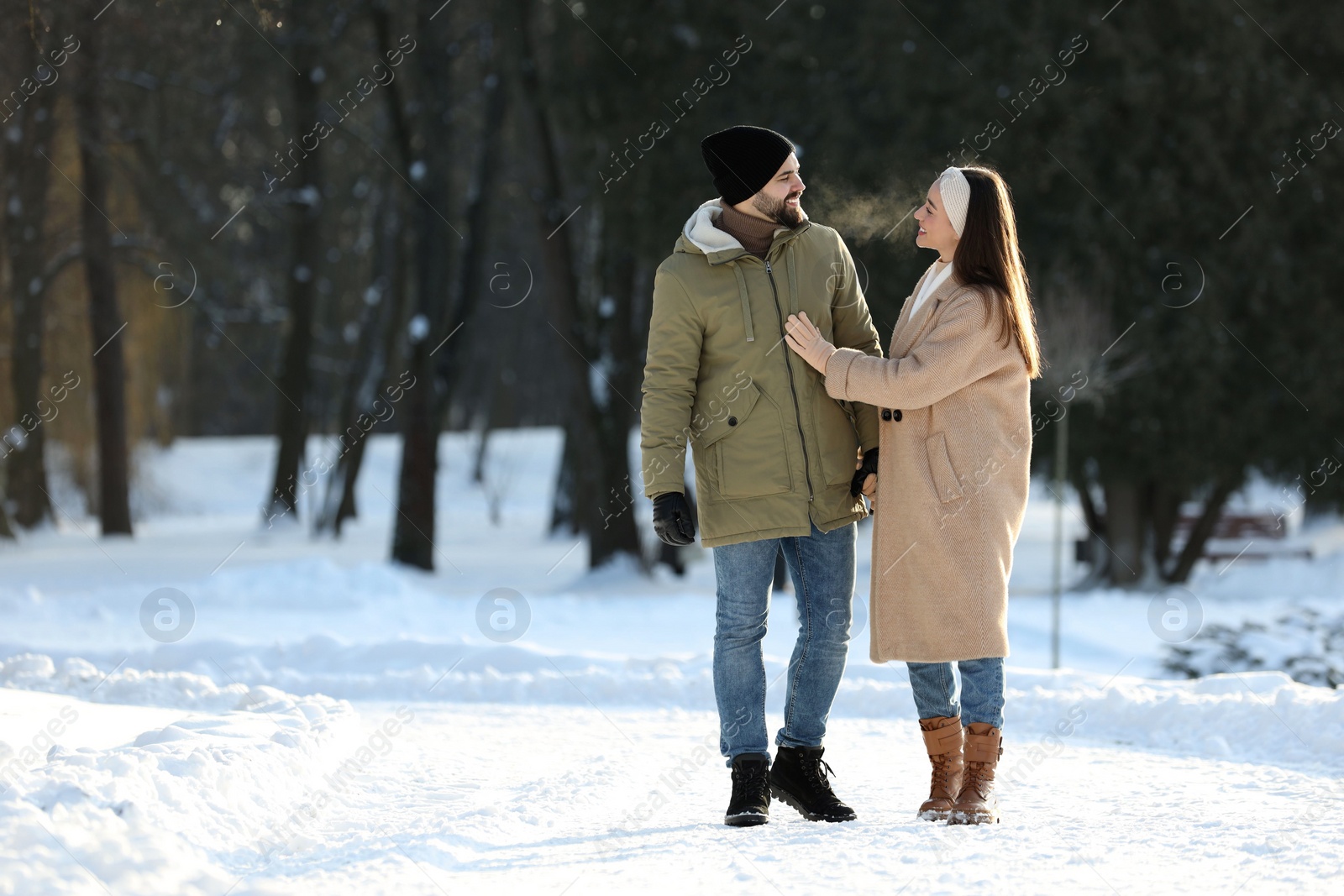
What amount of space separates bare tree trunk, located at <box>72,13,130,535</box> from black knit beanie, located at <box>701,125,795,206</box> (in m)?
15.5

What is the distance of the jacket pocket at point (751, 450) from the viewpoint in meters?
4.20

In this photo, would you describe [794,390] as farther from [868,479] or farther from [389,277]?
[389,277]

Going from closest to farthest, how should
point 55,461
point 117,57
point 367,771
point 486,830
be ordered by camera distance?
point 486,830
point 367,771
point 117,57
point 55,461

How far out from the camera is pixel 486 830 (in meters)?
4.14

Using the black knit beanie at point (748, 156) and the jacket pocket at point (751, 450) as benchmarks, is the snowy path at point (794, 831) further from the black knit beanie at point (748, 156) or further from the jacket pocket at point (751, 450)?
the black knit beanie at point (748, 156)

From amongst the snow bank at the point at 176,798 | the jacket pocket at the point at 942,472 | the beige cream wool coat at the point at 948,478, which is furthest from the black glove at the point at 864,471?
the snow bank at the point at 176,798

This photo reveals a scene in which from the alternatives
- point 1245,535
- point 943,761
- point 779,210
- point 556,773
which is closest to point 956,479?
point 943,761

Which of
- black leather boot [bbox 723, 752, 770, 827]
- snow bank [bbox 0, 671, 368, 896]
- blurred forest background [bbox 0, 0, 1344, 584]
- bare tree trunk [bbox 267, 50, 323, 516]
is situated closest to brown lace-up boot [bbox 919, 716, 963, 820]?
black leather boot [bbox 723, 752, 770, 827]

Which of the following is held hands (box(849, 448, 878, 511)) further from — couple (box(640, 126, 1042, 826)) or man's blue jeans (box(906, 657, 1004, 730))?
man's blue jeans (box(906, 657, 1004, 730))

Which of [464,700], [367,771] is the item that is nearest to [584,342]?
[464,700]

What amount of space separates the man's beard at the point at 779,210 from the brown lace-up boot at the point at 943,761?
155 centimetres

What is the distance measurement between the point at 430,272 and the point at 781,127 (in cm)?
429

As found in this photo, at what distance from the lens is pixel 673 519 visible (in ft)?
13.3

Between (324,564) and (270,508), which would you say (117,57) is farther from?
(324,564)
